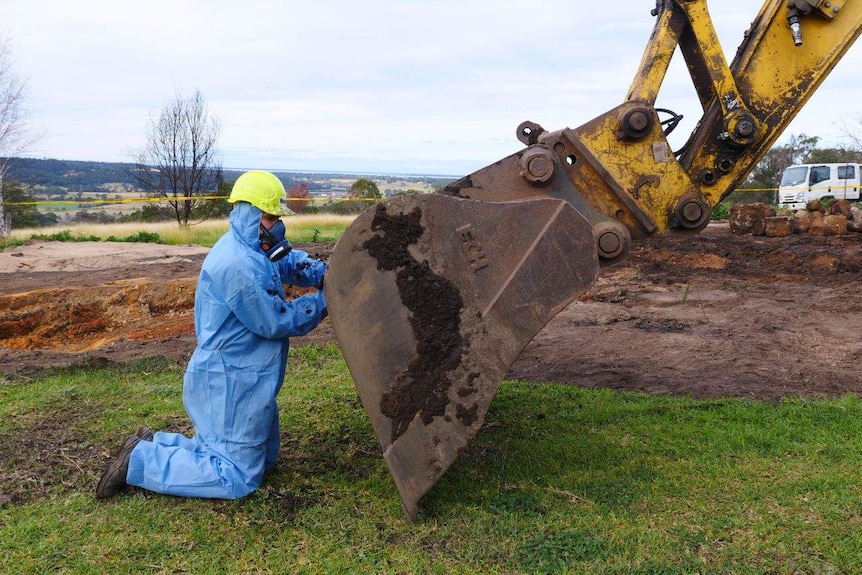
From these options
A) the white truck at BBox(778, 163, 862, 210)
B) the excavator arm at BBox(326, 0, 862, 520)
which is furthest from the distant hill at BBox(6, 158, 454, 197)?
the excavator arm at BBox(326, 0, 862, 520)

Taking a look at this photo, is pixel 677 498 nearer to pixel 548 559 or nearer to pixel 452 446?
pixel 548 559

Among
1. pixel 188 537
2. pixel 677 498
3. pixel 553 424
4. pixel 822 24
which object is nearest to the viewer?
pixel 188 537

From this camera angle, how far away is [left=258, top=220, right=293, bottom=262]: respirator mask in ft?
14.3

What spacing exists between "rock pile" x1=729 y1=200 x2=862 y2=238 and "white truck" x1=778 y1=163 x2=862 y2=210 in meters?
8.19

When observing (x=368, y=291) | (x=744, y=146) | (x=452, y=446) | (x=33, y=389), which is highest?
(x=744, y=146)

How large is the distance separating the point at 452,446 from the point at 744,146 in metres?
2.48

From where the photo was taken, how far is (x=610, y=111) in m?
4.40

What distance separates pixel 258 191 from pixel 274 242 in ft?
1.26

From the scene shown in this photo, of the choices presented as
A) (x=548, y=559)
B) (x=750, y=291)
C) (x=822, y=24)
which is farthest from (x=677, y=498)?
(x=750, y=291)

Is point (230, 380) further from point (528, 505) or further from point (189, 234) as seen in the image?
point (189, 234)

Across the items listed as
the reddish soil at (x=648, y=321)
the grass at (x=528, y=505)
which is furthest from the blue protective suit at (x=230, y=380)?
the reddish soil at (x=648, y=321)

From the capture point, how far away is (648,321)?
8.34 metres

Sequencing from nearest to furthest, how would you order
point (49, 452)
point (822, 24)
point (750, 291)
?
point (822, 24), point (49, 452), point (750, 291)

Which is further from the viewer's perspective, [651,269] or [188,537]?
[651,269]
